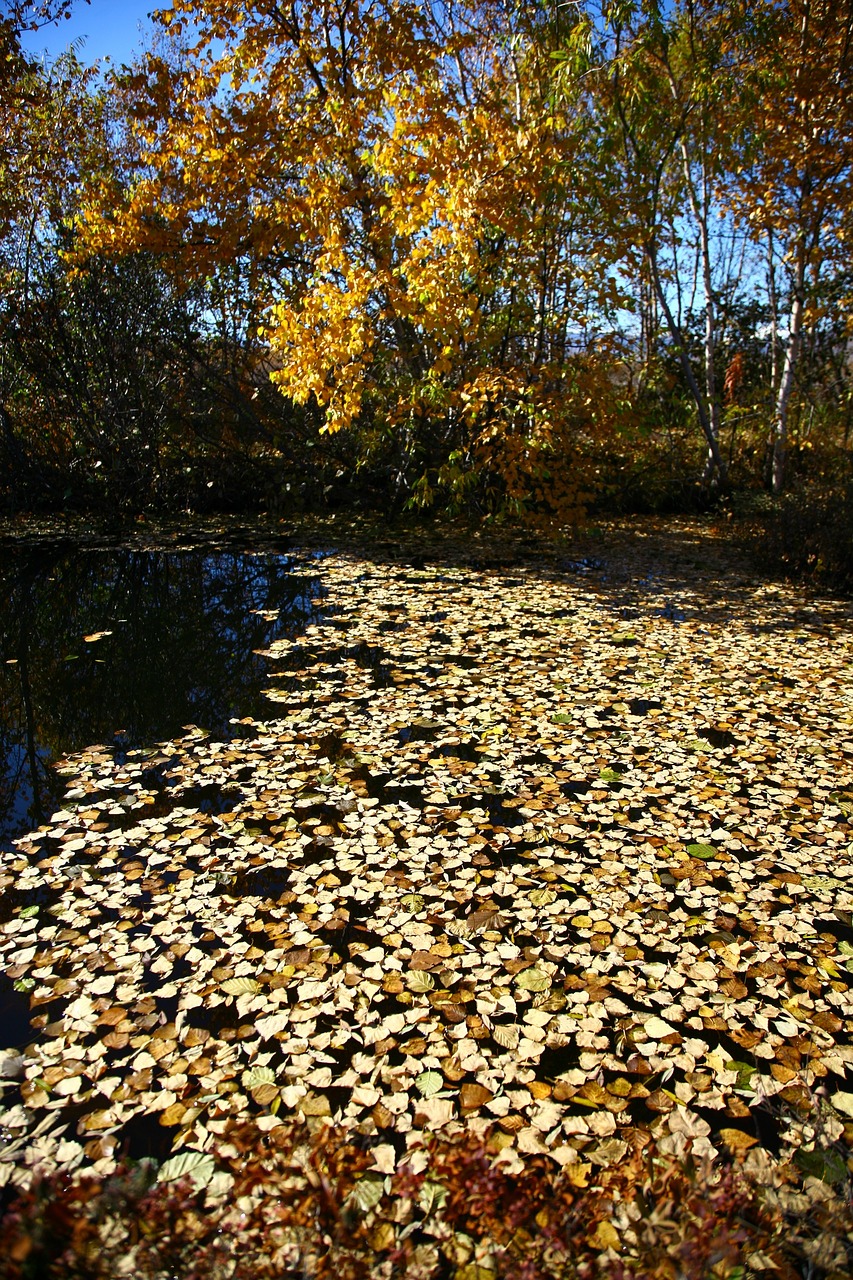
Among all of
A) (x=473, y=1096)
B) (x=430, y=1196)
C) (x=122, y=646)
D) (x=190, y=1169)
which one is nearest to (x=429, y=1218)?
(x=430, y=1196)

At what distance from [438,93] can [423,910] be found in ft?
24.0

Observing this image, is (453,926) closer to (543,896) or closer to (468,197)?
(543,896)

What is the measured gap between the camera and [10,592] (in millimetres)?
6965

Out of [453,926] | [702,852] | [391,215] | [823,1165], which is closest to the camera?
[823,1165]

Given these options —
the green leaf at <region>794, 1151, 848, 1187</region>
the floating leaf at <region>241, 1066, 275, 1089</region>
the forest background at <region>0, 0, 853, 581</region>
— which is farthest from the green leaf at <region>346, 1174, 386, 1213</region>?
the forest background at <region>0, 0, 853, 581</region>

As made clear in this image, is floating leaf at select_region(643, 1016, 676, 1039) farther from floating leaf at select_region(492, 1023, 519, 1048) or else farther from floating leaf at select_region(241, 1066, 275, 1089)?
floating leaf at select_region(241, 1066, 275, 1089)

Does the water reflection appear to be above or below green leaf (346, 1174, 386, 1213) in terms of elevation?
above

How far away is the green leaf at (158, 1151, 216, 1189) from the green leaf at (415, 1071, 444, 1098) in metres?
0.53

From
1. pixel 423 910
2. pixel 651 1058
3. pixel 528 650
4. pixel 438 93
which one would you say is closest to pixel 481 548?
pixel 528 650

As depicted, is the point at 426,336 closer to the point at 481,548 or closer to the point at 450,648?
the point at 481,548

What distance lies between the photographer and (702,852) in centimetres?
313

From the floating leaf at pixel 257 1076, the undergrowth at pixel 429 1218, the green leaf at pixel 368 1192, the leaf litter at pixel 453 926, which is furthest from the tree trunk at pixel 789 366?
the green leaf at pixel 368 1192

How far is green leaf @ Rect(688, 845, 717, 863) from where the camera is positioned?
3.10m

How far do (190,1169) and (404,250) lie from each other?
26.9 ft
